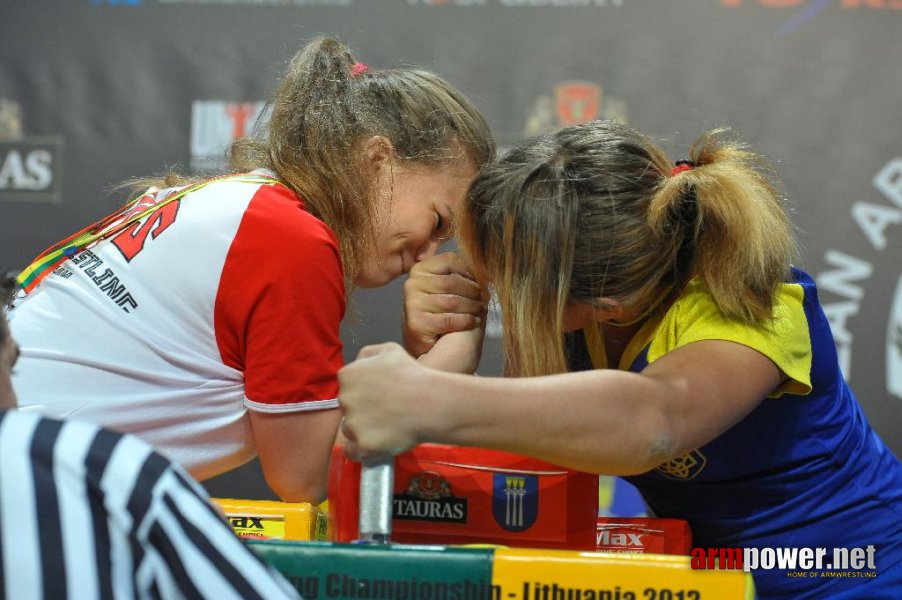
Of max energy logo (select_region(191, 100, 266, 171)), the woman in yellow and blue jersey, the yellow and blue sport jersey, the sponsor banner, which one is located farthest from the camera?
max energy logo (select_region(191, 100, 266, 171))

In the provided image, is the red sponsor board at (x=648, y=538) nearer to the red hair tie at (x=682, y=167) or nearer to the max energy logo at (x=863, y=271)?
the red hair tie at (x=682, y=167)

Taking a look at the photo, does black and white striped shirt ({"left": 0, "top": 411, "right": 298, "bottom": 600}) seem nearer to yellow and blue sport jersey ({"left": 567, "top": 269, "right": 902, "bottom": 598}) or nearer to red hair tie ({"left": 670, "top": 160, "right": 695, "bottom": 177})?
yellow and blue sport jersey ({"left": 567, "top": 269, "right": 902, "bottom": 598})

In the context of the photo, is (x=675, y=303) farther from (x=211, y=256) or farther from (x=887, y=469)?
(x=211, y=256)

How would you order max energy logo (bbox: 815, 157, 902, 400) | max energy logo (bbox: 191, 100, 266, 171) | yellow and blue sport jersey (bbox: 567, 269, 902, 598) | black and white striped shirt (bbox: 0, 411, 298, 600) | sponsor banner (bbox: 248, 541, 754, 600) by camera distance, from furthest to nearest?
max energy logo (bbox: 191, 100, 266, 171) → max energy logo (bbox: 815, 157, 902, 400) → yellow and blue sport jersey (bbox: 567, 269, 902, 598) → sponsor banner (bbox: 248, 541, 754, 600) → black and white striped shirt (bbox: 0, 411, 298, 600)

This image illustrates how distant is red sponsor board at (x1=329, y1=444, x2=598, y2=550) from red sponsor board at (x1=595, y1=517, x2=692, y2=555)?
0.13 meters

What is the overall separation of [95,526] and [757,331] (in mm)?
744

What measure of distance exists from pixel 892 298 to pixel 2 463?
2.19 metres

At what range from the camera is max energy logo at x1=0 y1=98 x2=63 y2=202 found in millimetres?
2557

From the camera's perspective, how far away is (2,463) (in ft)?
2.10

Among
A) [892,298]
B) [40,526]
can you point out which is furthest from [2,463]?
[892,298]

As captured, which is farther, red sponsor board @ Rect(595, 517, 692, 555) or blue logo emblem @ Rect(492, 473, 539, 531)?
red sponsor board @ Rect(595, 517, 692, 555)

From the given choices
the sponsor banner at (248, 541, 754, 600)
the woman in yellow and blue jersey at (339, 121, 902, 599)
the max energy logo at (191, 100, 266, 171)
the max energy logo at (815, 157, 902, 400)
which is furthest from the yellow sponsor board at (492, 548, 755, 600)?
the max energy logo at (191, 100, 266, 171)

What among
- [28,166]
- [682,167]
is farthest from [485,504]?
[28,166]

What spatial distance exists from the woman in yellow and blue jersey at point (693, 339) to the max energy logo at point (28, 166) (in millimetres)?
1658
